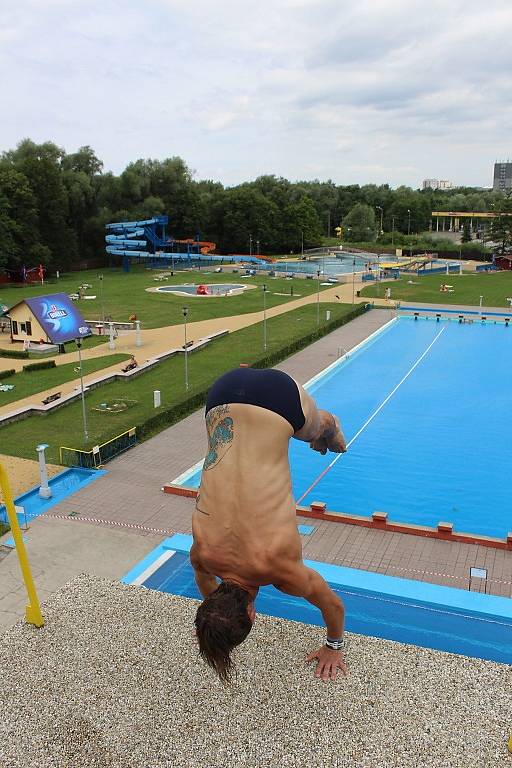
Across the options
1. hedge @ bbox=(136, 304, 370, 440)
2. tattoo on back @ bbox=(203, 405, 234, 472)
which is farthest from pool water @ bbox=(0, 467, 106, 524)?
tattoo on back @ bbox=(203, 405, 234, 472)

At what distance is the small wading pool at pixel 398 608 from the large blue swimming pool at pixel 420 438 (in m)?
5.16

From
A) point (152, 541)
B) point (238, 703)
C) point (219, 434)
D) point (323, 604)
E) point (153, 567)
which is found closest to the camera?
point (219, 434)

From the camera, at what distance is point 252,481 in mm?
7121

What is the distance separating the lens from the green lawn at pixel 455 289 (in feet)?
184

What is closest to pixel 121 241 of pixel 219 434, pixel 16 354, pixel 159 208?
pixel 159 208

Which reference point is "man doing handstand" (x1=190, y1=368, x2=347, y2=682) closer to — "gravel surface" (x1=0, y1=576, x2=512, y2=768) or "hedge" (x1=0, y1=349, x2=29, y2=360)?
"gravel surface" (x1=0, y1=576, x2=512, y2=768)

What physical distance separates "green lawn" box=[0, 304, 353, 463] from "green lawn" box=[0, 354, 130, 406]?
273cm

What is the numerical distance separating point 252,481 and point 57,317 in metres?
33.9

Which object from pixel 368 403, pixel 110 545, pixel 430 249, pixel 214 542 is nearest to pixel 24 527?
pixel 110 545

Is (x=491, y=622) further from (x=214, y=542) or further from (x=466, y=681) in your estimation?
(x=214, y=542)

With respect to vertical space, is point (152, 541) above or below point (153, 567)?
below

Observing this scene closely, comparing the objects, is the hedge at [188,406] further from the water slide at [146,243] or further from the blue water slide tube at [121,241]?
the water slide at [146,243]

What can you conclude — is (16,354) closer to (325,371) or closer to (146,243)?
(325,371)

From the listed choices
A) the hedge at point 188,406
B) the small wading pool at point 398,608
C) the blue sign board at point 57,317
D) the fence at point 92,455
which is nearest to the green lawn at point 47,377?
the blue sign board at point 57,317
